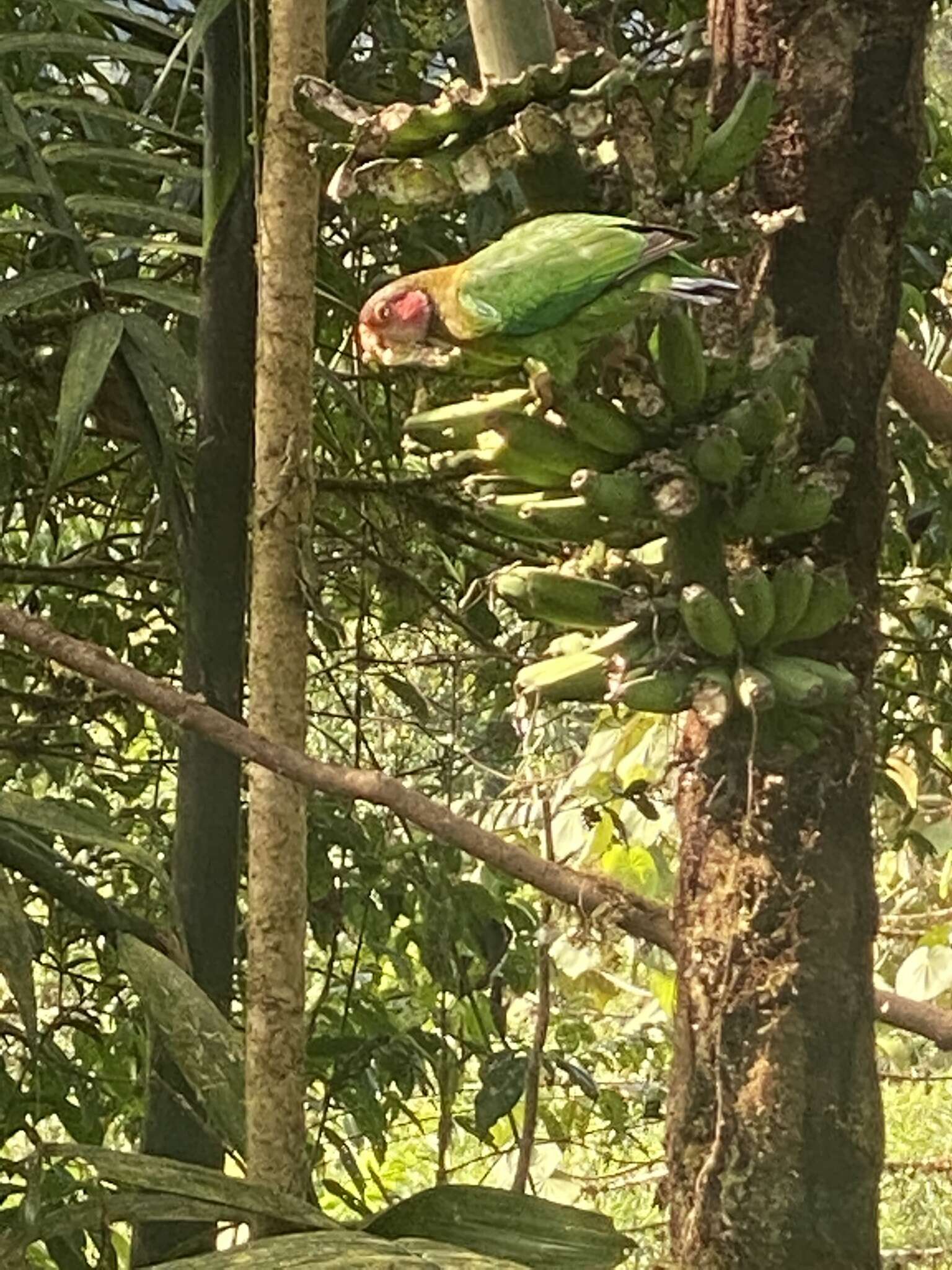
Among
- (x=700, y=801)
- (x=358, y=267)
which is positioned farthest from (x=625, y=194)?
(x=358, y=267)

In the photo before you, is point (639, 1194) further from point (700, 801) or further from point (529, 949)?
point (700, 801)

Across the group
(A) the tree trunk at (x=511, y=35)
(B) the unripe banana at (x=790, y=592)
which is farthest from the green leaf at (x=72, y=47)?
(B) the unripe banana at (x=790, y=592)

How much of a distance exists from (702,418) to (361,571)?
0.69m

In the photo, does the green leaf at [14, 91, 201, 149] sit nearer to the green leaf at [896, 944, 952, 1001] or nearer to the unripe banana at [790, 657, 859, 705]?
the unripe banana at [790, 657, 859, 705]

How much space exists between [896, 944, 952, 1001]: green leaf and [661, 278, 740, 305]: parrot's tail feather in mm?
964

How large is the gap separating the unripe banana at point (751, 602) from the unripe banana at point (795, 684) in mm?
14

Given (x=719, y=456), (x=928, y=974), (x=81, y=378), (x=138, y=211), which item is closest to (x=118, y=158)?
(x=138, y=211)

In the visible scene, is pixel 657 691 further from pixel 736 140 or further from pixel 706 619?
pixel 736 140

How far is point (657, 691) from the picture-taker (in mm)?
544

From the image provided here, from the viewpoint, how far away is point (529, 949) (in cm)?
141

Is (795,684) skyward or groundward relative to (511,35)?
groundward

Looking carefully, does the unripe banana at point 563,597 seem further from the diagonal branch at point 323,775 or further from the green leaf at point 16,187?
the green leaf at point 16,187

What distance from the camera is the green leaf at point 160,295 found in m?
0.83

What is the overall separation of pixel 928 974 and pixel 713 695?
2.99ft
